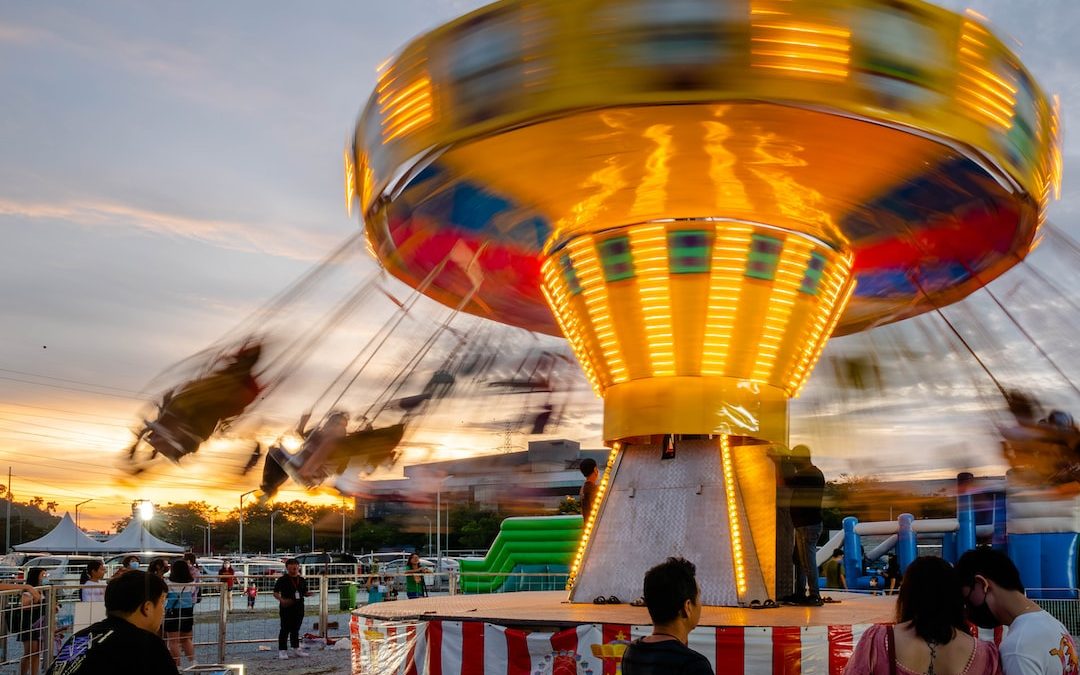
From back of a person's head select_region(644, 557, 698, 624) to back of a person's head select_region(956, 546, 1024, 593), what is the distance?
3.29 ft

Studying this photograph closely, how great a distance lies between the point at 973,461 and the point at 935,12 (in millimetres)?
6229

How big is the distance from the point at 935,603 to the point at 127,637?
2734mm

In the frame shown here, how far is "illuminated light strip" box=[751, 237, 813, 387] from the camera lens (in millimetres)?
9734

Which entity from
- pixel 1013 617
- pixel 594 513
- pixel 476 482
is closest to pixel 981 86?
pixel 1013 617

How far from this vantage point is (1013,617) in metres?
3.63

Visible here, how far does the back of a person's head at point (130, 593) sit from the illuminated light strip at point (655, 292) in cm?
673

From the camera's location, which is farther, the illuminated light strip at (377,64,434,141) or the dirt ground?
the dirt ground

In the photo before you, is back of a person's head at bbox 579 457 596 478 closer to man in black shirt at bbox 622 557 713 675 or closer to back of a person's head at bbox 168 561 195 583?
back of a person's head at bbox 168 561 195 583

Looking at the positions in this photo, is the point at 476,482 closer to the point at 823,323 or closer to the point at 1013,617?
the point at 823,323

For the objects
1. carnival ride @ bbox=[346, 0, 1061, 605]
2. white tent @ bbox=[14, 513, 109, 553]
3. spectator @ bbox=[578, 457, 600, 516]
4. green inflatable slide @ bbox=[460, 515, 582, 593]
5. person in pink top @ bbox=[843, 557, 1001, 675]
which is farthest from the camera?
white tent @ bbox=[14, 513, 109, 553]

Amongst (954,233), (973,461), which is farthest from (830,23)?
(973,461)

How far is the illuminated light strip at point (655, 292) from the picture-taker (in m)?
9.73

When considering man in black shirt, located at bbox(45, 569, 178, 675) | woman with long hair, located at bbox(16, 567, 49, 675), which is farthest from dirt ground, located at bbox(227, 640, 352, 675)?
man in black shirt, located at bbox(45, 569, 178, 675)

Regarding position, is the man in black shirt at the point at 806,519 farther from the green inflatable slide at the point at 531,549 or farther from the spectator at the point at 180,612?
the green inflatable slide at the point at 531,549
